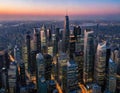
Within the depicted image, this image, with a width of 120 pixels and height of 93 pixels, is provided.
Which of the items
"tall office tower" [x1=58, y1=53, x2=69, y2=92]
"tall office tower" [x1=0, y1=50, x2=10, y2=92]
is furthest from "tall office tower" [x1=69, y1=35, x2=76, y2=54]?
→ "tall office tower" [x1=0, y1=50, x2=10, y2=92]

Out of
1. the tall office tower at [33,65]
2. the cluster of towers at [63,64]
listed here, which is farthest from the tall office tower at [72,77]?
the tall office tower at [33,65]

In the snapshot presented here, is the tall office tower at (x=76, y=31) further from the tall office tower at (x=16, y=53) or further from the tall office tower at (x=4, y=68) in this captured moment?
the tall office tower at (x=4, y=68)

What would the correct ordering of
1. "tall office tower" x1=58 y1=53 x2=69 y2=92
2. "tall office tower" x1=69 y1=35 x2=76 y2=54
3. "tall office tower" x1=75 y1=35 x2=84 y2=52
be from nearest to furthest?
1. "tall office tower" x1=58 y1=53 x2=69 y2=92
2. "tall office tower" x1=69 y1=35 x2=76 y2=54
3. "tall office tower" x1=75 y1=35 x2=84 y2=52

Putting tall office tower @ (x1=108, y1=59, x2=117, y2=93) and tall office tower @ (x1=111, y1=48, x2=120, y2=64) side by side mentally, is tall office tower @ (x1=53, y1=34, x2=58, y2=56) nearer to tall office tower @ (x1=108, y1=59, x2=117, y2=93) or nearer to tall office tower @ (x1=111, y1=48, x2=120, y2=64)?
tall office tower @ (x1=111, y1=48, x2=120, y2=64)

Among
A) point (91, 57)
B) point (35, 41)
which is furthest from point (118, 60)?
point (35, 41)

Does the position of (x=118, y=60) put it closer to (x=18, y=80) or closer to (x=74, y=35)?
(x=74, y=35)
